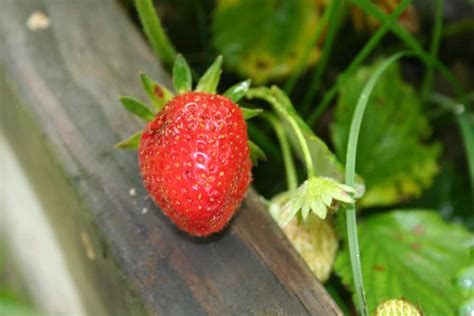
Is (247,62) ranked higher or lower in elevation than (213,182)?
lower

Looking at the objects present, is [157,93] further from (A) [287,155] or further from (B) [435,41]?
(B) [435,41]

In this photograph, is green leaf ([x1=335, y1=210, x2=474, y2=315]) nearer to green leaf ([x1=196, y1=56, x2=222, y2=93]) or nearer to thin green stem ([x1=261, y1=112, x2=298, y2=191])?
thin green stem ([x1=261, y1=112, x2=298, y2=191])

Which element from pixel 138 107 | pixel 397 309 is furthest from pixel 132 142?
pixel 397 309

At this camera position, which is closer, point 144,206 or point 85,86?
point 144,206

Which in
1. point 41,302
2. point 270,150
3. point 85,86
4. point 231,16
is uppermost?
point 85,86

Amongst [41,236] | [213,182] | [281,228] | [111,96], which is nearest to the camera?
[213,182]

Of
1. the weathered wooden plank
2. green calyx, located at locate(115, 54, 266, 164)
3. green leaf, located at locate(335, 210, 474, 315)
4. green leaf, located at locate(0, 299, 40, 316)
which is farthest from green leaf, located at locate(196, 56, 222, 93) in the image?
green leaf, located at locate(0, 299, 40, 316)

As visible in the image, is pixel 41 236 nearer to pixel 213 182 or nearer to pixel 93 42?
pixel 93 42

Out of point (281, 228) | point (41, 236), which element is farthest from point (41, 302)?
point (281, 228)
